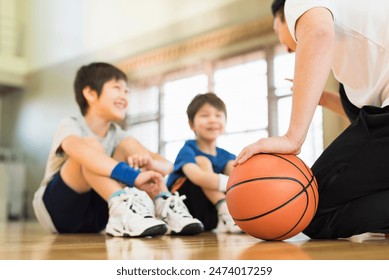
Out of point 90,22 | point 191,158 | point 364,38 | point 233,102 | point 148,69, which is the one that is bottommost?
point 191,158

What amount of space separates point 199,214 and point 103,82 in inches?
22.5

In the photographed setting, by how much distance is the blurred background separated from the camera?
12.5 feet

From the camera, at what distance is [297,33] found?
1.02 metres

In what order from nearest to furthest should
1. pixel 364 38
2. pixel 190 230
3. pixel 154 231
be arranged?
pixel 364 38
pixel 154 231
pixel 190 230

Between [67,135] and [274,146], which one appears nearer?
[274,146]

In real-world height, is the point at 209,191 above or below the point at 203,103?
below

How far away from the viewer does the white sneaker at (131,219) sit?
1190mm

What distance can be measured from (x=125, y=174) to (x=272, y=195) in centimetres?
51

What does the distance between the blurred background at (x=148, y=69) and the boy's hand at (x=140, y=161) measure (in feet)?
6.21

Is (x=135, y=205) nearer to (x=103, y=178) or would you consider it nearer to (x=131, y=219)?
(x=131, y=219)

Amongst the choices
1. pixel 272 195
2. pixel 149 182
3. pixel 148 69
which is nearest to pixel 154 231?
pixel 149 182

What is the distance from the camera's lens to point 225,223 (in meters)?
1.52
